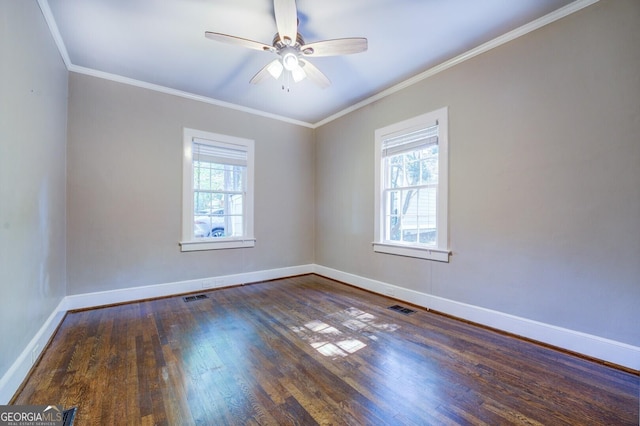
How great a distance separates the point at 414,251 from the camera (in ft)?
11.5

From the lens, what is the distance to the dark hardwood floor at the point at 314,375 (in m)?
1.61

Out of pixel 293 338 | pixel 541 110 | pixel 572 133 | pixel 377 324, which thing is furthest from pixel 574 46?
pixel 293 338

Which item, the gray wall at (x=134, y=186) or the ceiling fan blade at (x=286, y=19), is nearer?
the ceiling fan blade at (x=286, y=19)

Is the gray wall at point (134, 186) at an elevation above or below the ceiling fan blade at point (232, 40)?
Answer: below

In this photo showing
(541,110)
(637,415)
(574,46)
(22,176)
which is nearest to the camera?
(637,415)

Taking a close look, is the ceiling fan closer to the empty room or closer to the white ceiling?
the empty room

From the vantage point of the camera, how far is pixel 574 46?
7.54 ft

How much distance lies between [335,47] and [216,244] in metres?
3.21

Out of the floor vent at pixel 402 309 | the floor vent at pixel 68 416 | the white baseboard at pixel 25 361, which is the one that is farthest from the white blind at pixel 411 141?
the white baseboard at pixel 25 361

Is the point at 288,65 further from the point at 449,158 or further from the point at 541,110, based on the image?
the point at 541,110

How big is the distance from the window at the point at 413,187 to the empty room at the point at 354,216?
3 cm

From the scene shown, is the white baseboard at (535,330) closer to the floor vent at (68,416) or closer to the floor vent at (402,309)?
the floor vent at (402,309)

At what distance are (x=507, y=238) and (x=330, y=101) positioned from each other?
10.00 ft
